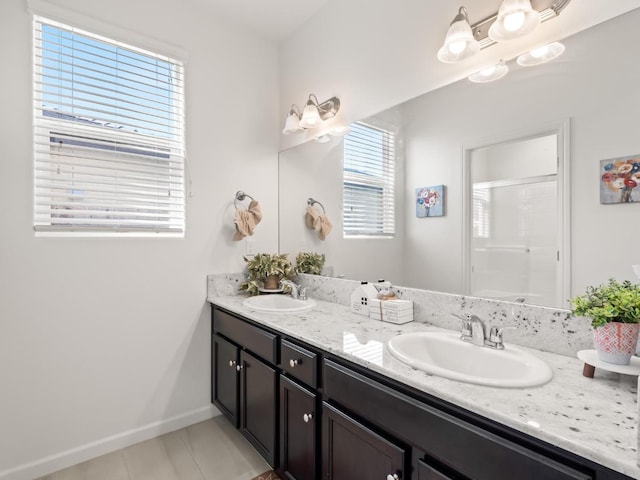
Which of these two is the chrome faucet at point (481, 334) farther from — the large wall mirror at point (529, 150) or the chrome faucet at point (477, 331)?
the large wall mirror at point (529, 150)

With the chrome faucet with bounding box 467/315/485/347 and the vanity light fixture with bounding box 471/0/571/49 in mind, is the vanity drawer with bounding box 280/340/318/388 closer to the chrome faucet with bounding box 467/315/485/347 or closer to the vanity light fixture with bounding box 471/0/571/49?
the chrome faucet with bounding box 467/315/485/347

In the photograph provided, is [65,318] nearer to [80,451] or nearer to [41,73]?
[80,451]

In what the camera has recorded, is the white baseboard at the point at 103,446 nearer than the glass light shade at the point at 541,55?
No

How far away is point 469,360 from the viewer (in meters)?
1.29

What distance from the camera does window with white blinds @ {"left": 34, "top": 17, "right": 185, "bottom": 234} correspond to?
1.85 meters

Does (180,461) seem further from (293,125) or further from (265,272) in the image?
(293,125)

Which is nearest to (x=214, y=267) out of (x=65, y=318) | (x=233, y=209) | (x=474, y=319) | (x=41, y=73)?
(x=233, y=209)

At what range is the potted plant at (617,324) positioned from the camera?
954mm

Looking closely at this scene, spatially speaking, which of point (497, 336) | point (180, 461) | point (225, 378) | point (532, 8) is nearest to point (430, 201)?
point (497, 336)

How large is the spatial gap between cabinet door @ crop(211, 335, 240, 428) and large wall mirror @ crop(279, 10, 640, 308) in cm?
94

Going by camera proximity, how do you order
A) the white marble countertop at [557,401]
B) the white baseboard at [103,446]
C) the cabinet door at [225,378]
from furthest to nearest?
the cabinet door at [225,378] < the white baseboard at [103,446] < the white marble countertop at [557,401]

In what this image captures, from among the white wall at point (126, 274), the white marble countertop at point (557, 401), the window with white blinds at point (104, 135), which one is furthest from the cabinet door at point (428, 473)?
the window with white blinds at point (104, 135)

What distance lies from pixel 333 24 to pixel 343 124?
676 millimetres

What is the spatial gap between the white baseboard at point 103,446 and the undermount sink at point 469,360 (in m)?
1.71
